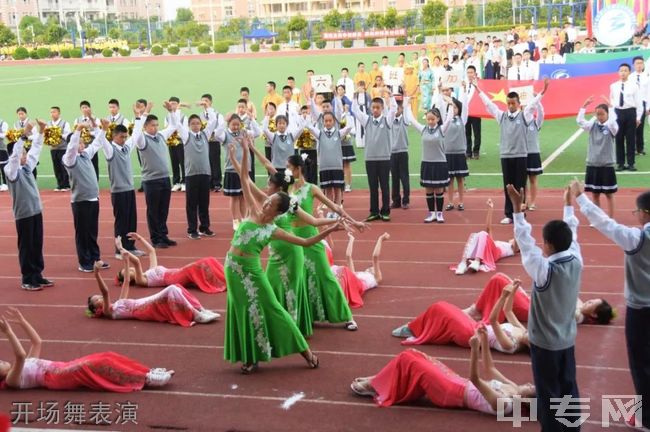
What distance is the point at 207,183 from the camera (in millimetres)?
12633

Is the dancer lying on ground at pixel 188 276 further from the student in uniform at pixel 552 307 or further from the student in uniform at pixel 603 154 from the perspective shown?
the student in uniform at pixel 603 154

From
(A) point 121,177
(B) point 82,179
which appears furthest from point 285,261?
(A) point 121,177

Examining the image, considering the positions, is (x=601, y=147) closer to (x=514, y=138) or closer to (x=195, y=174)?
(x=514, y=138)

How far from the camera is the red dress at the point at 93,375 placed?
6648mm

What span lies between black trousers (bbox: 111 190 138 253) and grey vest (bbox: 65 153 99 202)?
563 mm

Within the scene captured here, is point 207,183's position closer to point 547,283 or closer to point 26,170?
point 26,170

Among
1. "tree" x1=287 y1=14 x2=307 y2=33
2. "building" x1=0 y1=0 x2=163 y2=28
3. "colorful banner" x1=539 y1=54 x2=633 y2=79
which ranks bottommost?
"colorful banner" x1=539 y1=54 x2=633 y2=79

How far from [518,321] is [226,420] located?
9.62 ft

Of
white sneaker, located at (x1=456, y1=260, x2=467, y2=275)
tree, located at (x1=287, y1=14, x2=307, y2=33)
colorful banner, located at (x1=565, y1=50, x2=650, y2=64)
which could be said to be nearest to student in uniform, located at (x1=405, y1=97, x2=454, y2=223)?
white sneaker, located at (x1=456, y1=260, x2=467, y2=275)

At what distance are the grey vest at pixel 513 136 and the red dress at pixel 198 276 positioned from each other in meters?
5.13

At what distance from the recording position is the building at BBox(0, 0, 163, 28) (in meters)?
105

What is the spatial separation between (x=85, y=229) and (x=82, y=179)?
27.1 inches

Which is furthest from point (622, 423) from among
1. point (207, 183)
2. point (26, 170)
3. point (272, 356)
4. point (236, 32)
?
point (236, 32)

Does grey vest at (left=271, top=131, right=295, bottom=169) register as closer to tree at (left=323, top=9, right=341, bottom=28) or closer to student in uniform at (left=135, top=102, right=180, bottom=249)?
student in uniform at (left=135, top=102, right=180, bottom=249)
